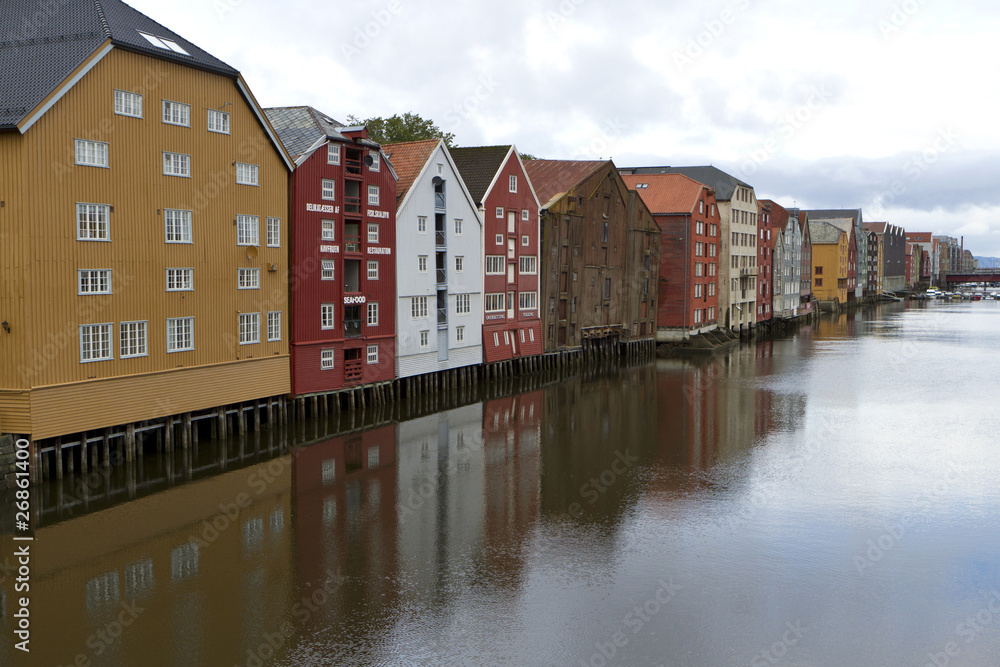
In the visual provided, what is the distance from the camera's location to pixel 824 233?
140m

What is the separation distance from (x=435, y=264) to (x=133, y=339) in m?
20.6

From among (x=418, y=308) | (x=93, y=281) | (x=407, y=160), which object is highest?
(x=407, y=160)

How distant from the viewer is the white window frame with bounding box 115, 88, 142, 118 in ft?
98.1

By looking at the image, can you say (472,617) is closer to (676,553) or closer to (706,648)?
(706,648)

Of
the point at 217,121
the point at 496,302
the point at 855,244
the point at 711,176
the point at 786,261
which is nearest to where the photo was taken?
the point at 217,121

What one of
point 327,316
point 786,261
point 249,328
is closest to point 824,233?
point 786,261

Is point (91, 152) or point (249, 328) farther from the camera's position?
point (249, 328)

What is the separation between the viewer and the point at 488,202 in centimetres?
5350

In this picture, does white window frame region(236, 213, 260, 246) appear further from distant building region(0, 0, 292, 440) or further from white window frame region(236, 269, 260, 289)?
white window frame region(236, 269, 260, 289)

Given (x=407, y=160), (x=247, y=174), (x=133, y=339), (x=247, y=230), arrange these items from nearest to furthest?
(x=133, y=339)
(x=247, y=174)
(x=247, y=230)
(x=407, y=160)

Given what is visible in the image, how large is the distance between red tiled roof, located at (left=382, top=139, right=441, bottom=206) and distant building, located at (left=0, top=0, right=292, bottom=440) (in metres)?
9.83

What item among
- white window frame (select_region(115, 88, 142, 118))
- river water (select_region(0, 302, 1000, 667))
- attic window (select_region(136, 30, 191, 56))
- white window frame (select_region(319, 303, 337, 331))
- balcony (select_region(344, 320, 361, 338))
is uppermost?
A: attic window (select_region(136, 30, 191, 56))

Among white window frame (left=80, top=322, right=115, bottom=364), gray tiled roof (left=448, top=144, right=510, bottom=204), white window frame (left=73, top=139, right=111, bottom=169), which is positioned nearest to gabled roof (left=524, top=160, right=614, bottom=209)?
gray tiled roof (left=448, top=144, right=510, bottom=204)

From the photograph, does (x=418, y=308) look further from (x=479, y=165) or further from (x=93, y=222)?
(x=93, y=222)
